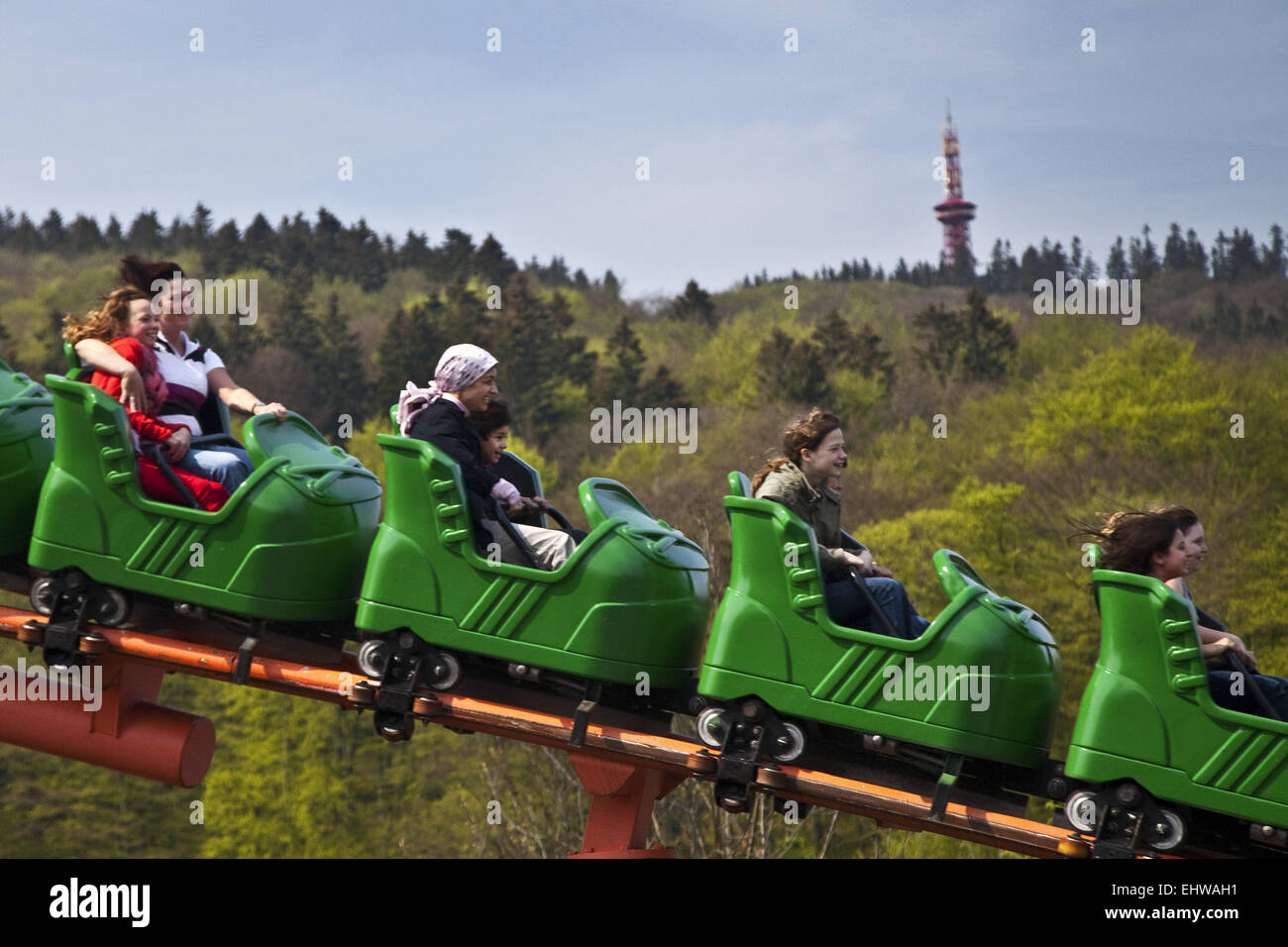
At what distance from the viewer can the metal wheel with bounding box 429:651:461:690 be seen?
5605mm

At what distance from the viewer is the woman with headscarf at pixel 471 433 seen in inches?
222

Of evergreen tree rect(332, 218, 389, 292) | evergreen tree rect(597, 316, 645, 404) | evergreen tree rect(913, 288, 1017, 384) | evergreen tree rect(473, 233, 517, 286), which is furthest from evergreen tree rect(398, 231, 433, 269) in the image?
evergreen tree rect(913, 288, 1017, 384)

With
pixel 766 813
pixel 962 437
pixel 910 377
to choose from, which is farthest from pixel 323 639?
pixel 910 377

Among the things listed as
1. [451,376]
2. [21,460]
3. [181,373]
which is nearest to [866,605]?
[451,376]

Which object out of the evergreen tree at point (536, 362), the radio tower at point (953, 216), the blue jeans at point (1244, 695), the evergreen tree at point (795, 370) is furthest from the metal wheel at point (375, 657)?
the radio tower at point (953, 216)

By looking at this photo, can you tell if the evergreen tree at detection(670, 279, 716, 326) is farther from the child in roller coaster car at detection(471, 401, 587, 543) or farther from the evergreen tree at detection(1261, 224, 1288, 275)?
the child in roller coaster car at detection(471, 401, 587, 543)

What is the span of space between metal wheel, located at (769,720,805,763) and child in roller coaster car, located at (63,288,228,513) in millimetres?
2369

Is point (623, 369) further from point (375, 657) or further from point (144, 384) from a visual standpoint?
point (375, 657)

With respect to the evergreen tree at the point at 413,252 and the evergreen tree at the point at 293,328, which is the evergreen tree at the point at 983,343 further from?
the evergreen tree at the point at 413,252

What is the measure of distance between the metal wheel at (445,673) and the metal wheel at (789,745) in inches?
47.2

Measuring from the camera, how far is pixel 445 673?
18.4 ft

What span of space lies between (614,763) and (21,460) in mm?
2695

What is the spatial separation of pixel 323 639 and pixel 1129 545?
10.3 ft
